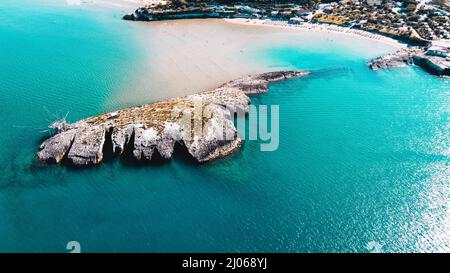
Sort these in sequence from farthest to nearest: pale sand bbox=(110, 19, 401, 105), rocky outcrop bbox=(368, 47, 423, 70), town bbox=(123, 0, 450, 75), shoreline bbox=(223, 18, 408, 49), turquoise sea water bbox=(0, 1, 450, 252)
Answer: town bbox=(123, 0, 450, 75) → shoreline bbox=(223, 18, 408, 49) → rocky outcrop bbox=(368, 47, 423, 70) → pale sand bbox=(110, 19, 401, 105) → turquoise sea water bbox=(0, 1, 450, 252)

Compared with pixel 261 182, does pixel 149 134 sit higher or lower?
higher

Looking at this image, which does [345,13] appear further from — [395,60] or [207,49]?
[207,49]

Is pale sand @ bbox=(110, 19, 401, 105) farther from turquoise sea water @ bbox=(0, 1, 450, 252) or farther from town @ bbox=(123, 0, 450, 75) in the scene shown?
turquoise sea water @ bbox=(0, 1, 450, 252)

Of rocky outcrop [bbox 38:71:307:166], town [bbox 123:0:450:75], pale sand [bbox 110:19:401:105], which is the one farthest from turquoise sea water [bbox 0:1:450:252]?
town [bbox 123:0:450:75]

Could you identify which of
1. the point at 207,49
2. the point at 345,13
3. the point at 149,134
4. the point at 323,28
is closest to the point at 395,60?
the point at 323,28

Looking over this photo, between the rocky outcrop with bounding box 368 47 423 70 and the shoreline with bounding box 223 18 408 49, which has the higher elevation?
the shoreline with bounding box 223 18 408 49

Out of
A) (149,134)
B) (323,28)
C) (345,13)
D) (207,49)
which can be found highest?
→ (345,13)
